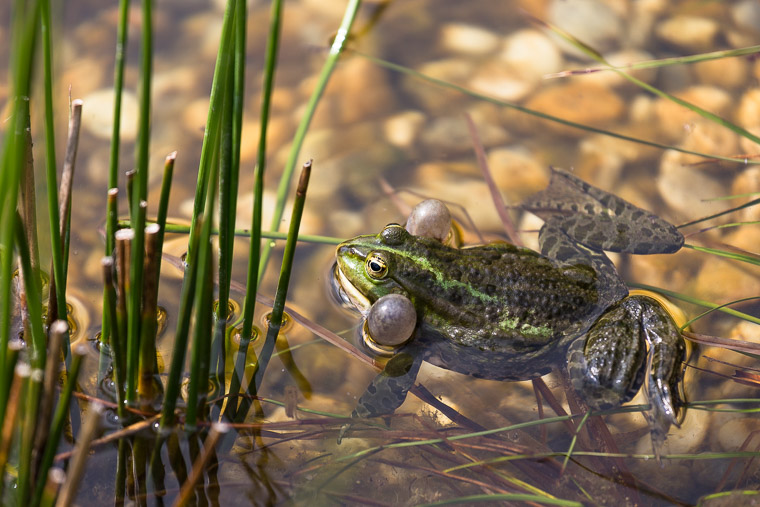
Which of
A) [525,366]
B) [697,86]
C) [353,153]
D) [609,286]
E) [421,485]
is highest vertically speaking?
[697,86]

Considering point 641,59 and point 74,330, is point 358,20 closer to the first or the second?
point 641,59

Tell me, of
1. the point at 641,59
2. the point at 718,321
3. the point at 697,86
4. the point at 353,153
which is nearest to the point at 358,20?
the point at 353,153

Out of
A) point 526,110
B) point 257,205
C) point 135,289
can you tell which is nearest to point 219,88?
point 257,205

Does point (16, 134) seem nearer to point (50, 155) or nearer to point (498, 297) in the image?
point (50, 155)

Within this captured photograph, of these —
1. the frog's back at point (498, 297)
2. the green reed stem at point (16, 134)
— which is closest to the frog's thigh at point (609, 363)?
the frog's back at point (498, 297)

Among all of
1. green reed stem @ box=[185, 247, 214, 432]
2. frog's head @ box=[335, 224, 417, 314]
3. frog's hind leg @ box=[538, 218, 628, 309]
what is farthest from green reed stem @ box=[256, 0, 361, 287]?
frog's hind leg @ box=[538, 218, 628, 309]

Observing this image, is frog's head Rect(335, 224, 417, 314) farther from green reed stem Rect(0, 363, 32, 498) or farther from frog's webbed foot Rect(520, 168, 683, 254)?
green reed stem Rect(0, 363, 32, 498)
